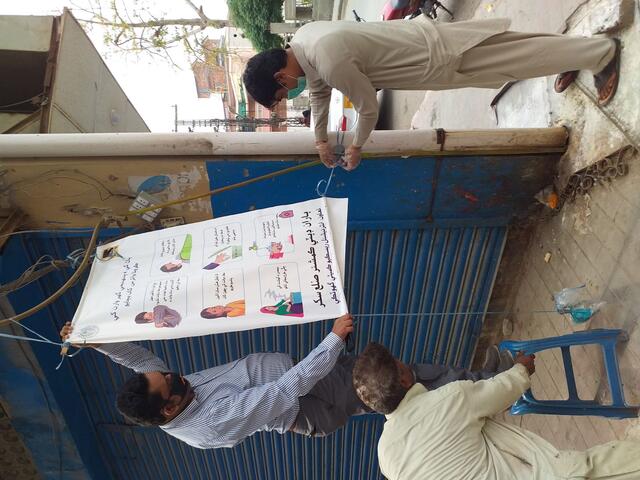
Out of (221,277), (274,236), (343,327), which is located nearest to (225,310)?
(221,277)

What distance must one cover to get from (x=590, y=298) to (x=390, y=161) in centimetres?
153

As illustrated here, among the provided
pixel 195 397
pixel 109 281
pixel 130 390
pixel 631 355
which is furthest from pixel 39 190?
pixel 631 355

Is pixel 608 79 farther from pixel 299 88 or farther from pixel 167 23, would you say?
pixel 167 23

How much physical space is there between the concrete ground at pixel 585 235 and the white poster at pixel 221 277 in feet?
5.23

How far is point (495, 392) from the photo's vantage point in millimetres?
2416

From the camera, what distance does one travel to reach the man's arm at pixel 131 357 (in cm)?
304

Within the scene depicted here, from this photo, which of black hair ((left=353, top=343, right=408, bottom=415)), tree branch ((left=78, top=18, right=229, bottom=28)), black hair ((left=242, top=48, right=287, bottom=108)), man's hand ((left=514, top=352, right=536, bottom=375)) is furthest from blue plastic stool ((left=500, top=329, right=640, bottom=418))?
tree branch ((left=78, top=18, right=229, bottom=28))

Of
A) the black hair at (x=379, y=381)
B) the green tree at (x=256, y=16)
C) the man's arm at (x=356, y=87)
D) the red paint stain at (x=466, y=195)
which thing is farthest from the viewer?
the green tree at (x=256, y=16)

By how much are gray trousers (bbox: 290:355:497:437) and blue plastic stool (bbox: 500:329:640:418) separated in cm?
45

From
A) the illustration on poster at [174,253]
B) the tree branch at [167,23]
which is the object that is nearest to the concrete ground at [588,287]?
the illustration on poster at [174,253]

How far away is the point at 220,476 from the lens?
5.12 meters

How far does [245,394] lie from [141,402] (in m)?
0.59

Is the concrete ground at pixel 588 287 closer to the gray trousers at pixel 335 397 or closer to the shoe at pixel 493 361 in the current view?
the shoe at pixel 493 361

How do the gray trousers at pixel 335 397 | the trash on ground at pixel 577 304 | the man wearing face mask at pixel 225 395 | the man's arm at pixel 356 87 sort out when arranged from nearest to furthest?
the man's arm at pixel 356 87 < the man wearing face mask at pixel 225 395 < the trash on ground at pixel 577 304 < the gray trousers at pixel 335 397
